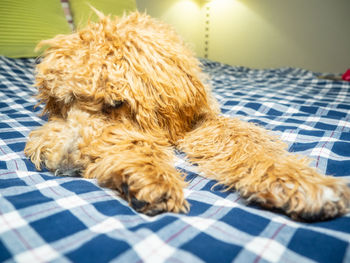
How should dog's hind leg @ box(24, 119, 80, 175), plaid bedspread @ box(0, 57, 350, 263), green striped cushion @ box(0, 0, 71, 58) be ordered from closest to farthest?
plaid bedspread @ box(0, 57, 350, 263)
dog's hind leg @ box(24, 119, 80, 175)
green striped cushion @ box(0, 0, 71, 58)

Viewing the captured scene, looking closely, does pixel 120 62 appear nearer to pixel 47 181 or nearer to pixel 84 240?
pixel 47 181

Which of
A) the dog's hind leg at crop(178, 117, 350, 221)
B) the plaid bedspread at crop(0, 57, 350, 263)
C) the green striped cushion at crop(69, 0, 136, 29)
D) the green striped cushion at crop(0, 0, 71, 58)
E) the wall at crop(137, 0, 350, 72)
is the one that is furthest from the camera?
the wall at crop(137, 0, 350, 72)

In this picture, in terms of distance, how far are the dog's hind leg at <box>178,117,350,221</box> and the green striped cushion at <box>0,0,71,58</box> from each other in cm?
171

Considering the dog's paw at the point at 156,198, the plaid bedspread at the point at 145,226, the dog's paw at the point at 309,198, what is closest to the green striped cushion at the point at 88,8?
the plaid bedspread at the point at 145,226

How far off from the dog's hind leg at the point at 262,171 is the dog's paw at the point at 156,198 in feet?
0.59

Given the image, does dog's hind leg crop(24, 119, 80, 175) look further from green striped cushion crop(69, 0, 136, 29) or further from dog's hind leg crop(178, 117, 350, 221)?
green striped cushion crop(69, 0, 136, 29)

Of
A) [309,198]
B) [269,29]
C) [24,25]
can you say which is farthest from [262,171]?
[269,29]

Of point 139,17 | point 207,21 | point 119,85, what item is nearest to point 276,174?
point 119,85

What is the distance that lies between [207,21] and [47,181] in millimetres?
4582

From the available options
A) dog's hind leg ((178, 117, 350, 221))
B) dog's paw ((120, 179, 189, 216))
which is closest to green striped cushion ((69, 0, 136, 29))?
dog's hind leg ((178, 117, 350, 221))

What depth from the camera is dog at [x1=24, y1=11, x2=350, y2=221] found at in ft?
1.96

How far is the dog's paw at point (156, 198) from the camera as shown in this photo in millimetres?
585

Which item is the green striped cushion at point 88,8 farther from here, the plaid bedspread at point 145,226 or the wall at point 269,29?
the plaid bedspread at point 145,226

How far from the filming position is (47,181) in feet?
2.30
